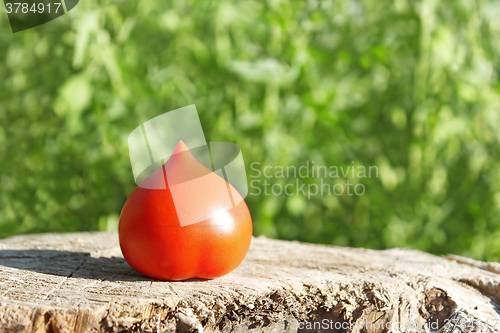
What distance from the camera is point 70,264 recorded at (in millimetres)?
870

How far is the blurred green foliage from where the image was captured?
150 centimetres

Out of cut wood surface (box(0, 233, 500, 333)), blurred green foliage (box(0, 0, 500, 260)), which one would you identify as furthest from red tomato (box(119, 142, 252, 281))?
blurred green foliage (box(0, 0, 500, 260))

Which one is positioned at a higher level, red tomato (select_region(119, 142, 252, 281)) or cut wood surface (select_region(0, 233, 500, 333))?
red tomato (select_region(119, 142, 252, 281))

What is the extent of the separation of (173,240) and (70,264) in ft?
0.85

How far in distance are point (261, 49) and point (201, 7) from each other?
246 millimetres

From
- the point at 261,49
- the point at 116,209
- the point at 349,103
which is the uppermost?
the point at 261,49

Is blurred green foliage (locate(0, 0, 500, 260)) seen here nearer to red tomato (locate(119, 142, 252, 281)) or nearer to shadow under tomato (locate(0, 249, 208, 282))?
shadow under tomato (locate(0, 249, 208, 282))

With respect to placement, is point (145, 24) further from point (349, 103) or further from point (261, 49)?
point (349, 103)

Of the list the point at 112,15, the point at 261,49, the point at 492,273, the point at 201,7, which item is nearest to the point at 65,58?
the point at 112,15

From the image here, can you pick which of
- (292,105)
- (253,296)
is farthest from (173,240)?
(292,105)

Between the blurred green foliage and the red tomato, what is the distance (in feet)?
2.46

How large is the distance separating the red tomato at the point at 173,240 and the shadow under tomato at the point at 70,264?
0.17ft

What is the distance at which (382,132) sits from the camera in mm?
1638

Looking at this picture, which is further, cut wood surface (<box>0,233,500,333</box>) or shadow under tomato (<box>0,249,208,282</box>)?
shadow under tomato (<box>0,249,208,282</box>)
